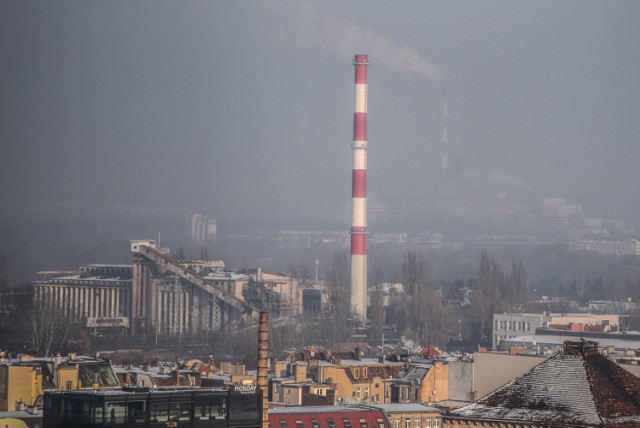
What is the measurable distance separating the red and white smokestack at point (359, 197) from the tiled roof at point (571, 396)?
4003cm

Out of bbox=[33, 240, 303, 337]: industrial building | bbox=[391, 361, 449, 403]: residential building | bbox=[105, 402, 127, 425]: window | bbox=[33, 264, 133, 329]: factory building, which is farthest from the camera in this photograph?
bbox=[33, 240, 303, 337]: industrial building

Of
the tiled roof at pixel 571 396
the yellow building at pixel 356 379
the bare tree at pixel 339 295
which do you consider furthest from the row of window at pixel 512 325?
the tiled roof at pixel 571 396

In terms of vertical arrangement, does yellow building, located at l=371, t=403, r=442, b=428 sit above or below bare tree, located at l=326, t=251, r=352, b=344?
below

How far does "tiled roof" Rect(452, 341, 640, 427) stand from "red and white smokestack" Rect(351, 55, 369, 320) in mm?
40030

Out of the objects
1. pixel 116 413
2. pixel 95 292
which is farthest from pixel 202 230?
pixel 116 413

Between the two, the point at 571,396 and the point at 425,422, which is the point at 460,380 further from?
the point at 571,396

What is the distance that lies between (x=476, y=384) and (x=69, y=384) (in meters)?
4.97

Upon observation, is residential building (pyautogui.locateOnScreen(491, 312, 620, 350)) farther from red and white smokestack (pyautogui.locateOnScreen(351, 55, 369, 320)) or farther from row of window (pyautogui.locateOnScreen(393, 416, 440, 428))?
row of window (pyautogui.locateOnScreen(393, 416, 440, 428))

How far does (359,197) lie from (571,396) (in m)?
43.4

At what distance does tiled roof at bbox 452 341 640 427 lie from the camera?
11.6 m

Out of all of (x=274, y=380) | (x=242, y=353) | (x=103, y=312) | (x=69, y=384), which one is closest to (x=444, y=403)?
(x=274, y=380)

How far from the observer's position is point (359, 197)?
5509 centimetres

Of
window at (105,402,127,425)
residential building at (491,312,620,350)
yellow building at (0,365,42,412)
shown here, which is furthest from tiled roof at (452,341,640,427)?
residential building at (491,312,620,350)

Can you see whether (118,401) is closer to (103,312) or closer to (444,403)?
(444,403)
